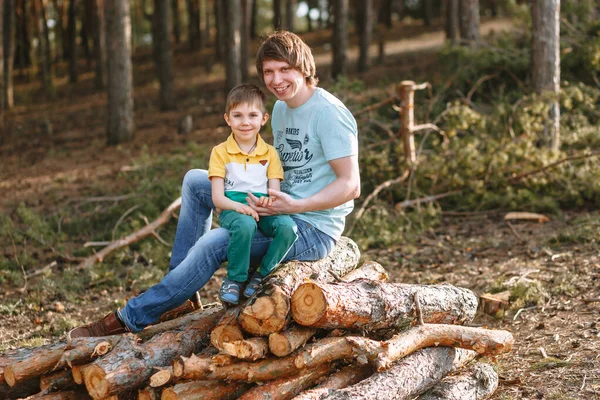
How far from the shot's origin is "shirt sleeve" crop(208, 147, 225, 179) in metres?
4.09

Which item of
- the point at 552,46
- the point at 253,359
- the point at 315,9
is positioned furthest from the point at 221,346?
the point at 315,9

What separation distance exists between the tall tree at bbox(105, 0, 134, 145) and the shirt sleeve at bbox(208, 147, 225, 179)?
8817 mm

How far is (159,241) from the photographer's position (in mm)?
8008

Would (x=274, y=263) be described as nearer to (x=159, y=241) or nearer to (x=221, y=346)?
(x=221, y=346)

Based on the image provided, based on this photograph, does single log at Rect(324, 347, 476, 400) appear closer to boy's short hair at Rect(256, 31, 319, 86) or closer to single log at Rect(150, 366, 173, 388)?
single log at Rect(150, 366, 173, 388)

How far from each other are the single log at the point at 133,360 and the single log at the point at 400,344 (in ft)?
2.26

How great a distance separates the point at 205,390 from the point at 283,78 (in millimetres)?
1781

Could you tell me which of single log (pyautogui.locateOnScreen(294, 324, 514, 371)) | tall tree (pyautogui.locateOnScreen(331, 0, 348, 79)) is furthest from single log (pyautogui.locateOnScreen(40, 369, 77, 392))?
tall tree (pyautogui.locateOnScreen(331, 0, 348, 79))

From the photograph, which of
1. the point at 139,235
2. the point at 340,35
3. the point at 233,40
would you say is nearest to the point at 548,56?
the point at 139,235

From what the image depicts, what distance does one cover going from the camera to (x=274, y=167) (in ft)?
13.7

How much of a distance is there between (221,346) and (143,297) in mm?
655

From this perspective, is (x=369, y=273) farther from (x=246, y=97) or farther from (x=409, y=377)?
(x=246, y=97)

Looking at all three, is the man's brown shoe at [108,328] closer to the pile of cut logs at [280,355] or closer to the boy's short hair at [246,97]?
the pile of cut logs at [280,355]

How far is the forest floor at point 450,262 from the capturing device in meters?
4.87
